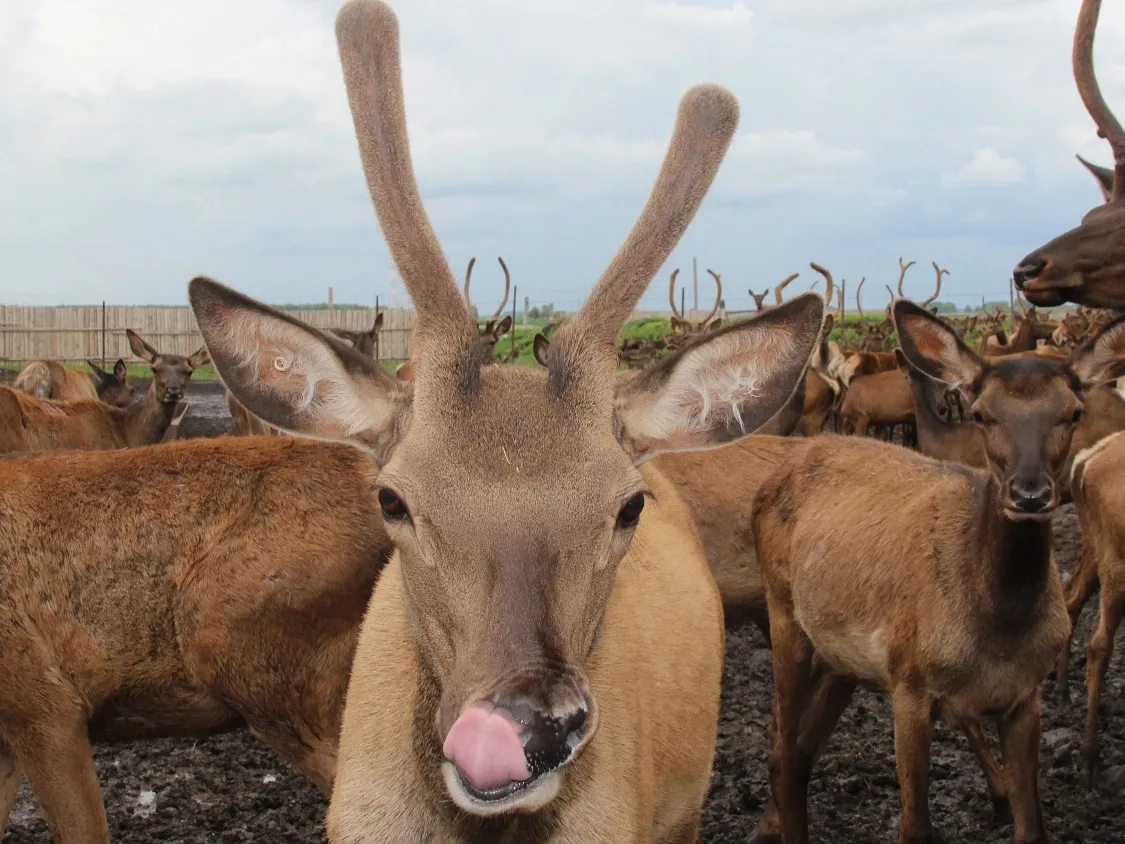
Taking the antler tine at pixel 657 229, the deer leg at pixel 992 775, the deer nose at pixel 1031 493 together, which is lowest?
the deer leg at pixel 992 775

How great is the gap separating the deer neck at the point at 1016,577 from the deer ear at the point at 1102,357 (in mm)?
1031

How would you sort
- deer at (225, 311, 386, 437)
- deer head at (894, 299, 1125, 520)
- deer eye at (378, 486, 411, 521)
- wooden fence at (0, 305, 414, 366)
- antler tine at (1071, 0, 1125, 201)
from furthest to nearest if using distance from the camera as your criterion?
1. wooden fence at (0, 305, 414, 366)
2. deer at (225, 311, 386, 437)
3. antler tine at (1071, 0, 1125, 201)
4. deer head at (894, 299, 1125, 520)
5. deer eye at (378, 486, 411, 521)

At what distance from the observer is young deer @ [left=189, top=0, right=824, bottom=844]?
2.45 meters

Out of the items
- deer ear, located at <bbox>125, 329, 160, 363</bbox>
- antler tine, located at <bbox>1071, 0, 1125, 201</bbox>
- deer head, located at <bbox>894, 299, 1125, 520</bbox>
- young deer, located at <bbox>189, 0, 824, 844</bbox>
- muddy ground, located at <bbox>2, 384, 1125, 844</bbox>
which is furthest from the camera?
deer ear, located at <bbox>125, 329, 160, 363</bbox>

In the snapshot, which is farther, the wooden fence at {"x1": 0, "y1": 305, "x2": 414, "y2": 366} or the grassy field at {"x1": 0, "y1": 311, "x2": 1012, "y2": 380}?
the wooden fence at {"x1": 0, "y1": 305, "x2": 414, "y2": 366}

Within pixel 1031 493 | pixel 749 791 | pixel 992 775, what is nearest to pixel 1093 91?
pixel 1031 493

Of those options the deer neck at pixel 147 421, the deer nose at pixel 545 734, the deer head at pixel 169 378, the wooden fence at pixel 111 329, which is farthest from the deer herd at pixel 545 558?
the wooden fence at pixel 111 329

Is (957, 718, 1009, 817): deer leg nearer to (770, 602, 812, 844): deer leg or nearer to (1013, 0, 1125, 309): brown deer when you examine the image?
(770, 602, 812, 844): deer leg

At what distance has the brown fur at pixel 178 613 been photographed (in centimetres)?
447

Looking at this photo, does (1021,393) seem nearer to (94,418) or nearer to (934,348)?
(934,348)

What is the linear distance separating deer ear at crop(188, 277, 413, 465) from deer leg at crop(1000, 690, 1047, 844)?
3.48m

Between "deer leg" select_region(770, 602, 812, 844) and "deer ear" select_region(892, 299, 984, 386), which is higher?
"deer ear" select_region(892, 299, 984, 386)

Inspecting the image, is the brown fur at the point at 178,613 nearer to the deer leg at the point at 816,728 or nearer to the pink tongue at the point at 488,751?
the pink tongue at the point at 488,751

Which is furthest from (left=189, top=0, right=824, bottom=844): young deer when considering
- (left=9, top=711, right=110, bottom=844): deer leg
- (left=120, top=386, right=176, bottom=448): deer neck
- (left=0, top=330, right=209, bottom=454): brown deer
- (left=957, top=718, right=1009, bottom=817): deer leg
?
(left=120, top=386, right=176, bottom=448): deer neck
